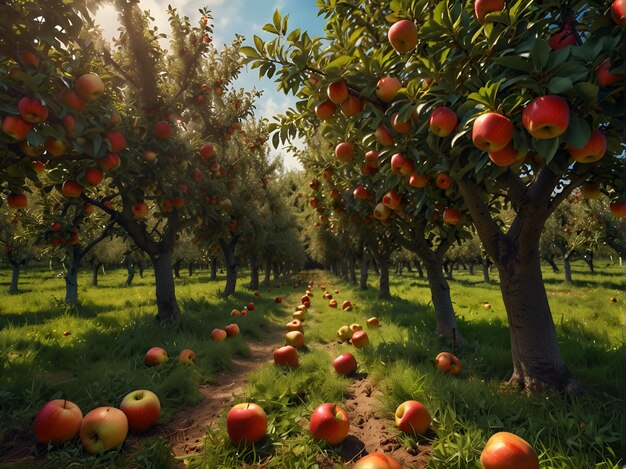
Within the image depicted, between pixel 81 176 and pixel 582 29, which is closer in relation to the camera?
pixel 582 29

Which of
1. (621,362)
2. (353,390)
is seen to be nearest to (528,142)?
(353,390)

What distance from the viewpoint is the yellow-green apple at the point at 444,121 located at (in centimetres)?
259

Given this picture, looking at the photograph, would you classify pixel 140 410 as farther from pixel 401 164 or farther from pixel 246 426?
pixel 401 164

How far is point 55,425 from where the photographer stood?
276 centimetres

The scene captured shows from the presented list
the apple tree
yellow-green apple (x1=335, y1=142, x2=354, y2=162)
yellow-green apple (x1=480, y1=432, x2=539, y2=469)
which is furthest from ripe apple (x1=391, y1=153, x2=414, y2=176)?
yellow-green apple (x1=480, y1=432, x2=539, y2=469)

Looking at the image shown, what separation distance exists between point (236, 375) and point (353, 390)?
214 centimetres

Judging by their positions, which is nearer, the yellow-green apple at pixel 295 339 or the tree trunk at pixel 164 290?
the yellow-green apple at pixel 295 339

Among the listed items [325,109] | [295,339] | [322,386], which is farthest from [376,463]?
[295,339]

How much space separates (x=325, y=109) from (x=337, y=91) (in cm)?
23

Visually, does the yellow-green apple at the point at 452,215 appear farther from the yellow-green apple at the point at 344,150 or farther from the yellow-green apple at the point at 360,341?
the yellow-green apple at the point at 360,341

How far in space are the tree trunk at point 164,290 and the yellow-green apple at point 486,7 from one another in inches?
304

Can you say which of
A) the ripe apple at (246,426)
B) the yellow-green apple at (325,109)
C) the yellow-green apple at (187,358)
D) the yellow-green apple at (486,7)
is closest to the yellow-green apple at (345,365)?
the ripe apple at (246,426)

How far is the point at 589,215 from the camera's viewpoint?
2014 centimetres

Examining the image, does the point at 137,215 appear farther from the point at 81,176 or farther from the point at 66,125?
the point at 66,125
